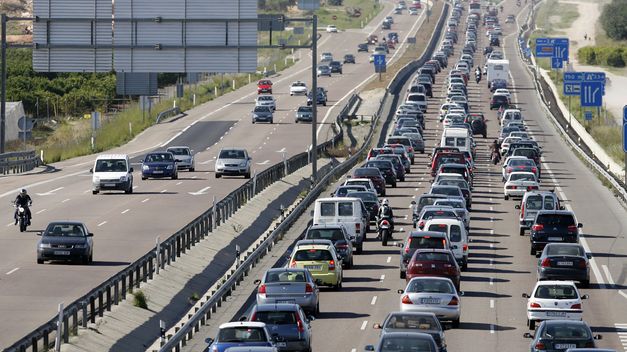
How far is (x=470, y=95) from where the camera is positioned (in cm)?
13425

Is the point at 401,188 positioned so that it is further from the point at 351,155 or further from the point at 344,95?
the point at 344,95

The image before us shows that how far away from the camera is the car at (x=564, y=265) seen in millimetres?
40969

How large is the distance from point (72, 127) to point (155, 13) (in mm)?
51935

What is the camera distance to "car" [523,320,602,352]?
27.7m

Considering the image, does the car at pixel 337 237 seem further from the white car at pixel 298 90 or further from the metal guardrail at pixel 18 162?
the white car at pixel 298 90

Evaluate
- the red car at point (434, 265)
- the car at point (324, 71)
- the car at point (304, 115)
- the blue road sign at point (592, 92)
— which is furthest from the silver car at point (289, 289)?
the car at point (324, 71)

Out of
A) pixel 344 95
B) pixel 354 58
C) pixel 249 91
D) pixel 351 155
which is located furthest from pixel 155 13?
pixel 354 58

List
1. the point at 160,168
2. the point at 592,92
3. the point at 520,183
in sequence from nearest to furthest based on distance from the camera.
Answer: the point at 520,183 < the point at 160,168 < the point at 592,92

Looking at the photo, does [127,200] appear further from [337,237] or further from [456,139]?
[456,139]

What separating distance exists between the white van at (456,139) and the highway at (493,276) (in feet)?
4.93

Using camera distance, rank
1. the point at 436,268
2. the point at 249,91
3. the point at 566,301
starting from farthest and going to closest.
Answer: the point at 249,91, the point at 436,268, the point at 566,301

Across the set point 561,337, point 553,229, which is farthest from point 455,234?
point 561,337

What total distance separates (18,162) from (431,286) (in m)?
45.7

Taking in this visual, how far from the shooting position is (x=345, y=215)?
163 ft
